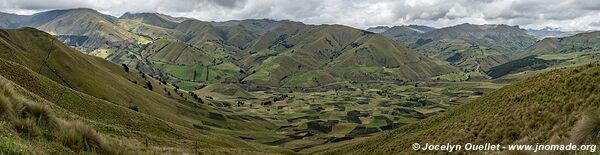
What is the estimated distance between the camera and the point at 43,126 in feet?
57.8

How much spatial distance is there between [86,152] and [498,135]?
31293 mm

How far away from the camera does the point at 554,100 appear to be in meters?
34.8

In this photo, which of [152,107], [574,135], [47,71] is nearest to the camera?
[574,135]

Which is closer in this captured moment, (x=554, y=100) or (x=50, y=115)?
(x=50, y=115)

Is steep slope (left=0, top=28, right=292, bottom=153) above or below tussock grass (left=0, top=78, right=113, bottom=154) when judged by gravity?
below

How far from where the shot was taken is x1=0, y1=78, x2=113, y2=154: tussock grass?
16406 millimetres

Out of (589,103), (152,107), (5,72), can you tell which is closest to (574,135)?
(589,103)

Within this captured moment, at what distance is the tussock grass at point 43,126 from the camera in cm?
1641

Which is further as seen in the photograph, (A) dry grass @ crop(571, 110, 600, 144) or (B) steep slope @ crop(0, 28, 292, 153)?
(B) steep slope @ crop(0, 28, 292, 153)

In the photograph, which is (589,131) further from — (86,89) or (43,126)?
(86,89)

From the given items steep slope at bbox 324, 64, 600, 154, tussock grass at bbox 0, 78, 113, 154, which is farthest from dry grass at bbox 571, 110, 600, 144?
tussock grass at bbox 0, 78, 113, 154

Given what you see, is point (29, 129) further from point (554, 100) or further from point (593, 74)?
point (593, 74)

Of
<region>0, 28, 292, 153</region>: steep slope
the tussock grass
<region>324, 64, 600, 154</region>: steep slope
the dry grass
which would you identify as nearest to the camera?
the tussock grass

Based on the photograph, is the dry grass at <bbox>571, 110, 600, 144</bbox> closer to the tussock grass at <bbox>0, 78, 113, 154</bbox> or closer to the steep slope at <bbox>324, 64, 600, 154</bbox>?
the steep slope at <bbox>324, 64, 600, 154</bbox>
